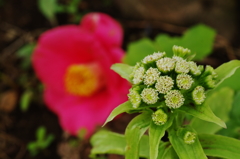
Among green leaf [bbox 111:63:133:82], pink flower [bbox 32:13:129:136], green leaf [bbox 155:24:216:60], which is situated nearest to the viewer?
green leaf [bbox 111:63:133:82]

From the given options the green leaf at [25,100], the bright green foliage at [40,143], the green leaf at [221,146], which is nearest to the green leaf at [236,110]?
the green leaf at [221,146]

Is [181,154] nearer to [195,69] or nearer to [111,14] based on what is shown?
[195,69]

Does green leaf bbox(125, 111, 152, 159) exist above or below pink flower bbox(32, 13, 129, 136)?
below

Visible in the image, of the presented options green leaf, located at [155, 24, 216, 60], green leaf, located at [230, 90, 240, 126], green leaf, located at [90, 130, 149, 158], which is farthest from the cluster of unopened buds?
green leaf, located at [155, 24, 216, 60]

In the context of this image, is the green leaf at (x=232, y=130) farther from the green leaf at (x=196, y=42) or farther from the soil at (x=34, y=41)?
the soil at (x=34, y=41)

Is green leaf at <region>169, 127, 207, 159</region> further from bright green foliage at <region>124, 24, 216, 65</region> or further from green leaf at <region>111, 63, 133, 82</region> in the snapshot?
bright green foliage at <region>124, 24, 216, 65</region>

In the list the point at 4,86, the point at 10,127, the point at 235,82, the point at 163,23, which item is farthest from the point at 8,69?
the point at 235,82
